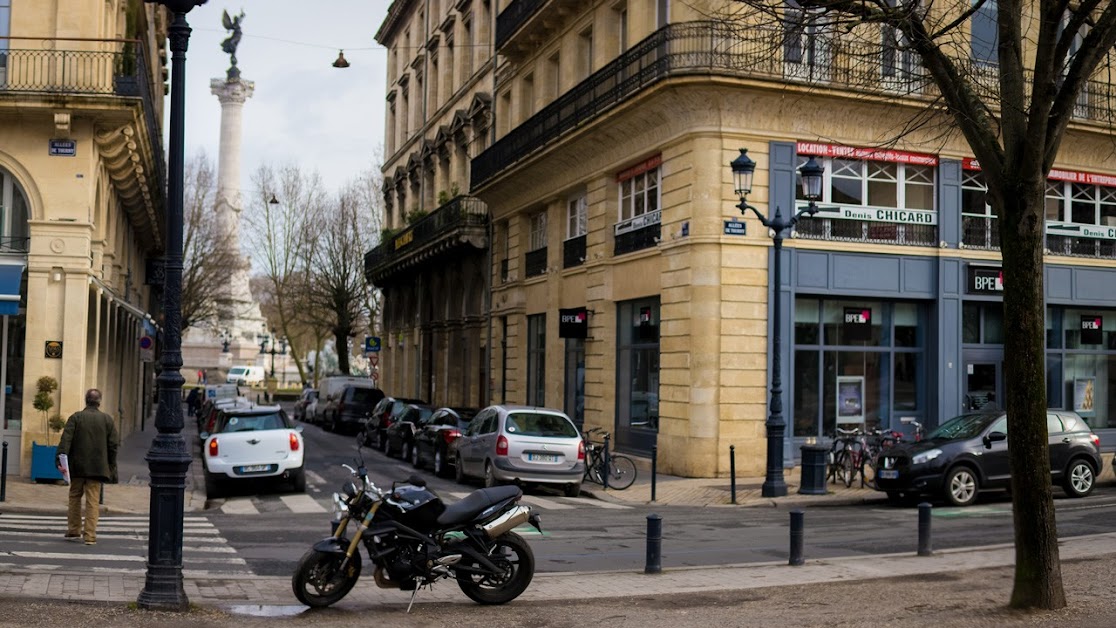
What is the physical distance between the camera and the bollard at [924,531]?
42.9 ft

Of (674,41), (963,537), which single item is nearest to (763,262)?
(674,41)

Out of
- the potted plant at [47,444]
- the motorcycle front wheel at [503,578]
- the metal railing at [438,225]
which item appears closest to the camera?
the motorcycle front wheel at [503,578]

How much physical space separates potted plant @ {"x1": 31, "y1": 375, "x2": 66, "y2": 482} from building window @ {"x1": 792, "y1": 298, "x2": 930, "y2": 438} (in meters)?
14.0

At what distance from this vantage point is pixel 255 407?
21.5 meters

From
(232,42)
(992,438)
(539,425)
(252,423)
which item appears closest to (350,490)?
(539,425)

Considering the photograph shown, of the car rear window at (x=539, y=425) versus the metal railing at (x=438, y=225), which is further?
the metal railing at (x=438, y=225)

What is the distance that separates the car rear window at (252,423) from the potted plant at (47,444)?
114 inches

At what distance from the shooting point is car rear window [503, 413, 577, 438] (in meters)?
21.1

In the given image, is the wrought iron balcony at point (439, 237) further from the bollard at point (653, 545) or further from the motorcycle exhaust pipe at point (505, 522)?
the motorcycle exhaust pipe at point (505, 522)

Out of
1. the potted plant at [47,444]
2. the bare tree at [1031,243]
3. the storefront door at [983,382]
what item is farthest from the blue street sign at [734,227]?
the bare tree at [1031,243]

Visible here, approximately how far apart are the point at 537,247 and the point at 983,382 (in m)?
13.2

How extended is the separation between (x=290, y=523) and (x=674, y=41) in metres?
12.7

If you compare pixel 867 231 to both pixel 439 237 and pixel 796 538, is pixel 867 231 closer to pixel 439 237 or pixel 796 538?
pixel 796 538

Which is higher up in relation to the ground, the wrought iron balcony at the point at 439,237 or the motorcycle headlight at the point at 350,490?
the wrought iron balcony at the point at 439,237
